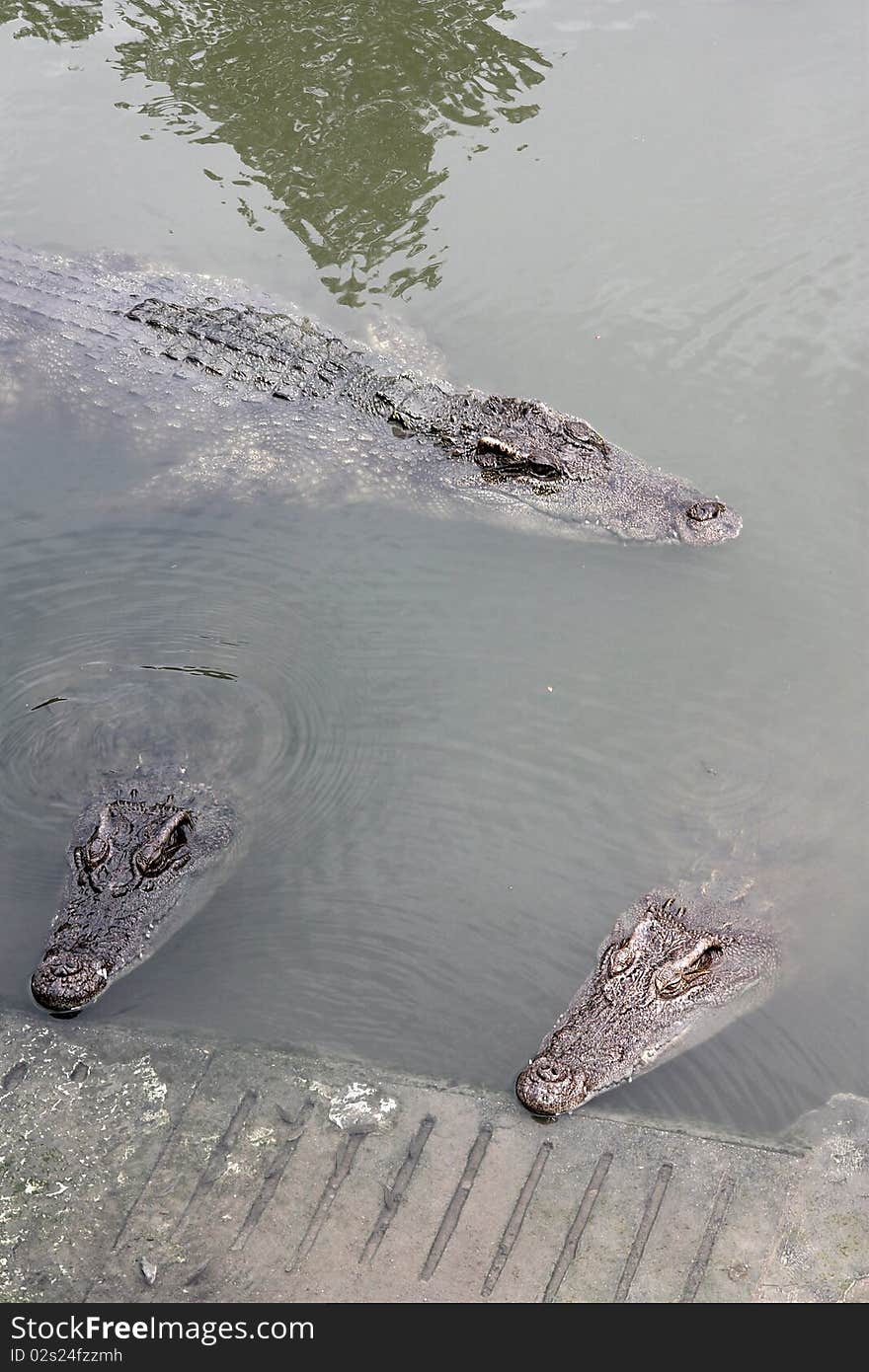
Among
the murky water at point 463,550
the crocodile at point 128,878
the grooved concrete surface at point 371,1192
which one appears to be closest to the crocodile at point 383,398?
the murky water at point 463,550

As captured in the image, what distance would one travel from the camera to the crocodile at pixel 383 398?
7.01m

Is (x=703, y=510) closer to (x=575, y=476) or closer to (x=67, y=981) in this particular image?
(x=575, y=476)

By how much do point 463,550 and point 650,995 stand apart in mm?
3241

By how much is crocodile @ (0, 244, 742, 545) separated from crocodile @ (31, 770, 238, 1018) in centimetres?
304

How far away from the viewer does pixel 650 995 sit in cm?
474

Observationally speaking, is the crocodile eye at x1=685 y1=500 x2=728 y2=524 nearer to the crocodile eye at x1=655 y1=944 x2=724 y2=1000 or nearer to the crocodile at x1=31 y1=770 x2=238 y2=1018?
the crocodile eye at x1=655 y1=944 x2=724 y2=1000

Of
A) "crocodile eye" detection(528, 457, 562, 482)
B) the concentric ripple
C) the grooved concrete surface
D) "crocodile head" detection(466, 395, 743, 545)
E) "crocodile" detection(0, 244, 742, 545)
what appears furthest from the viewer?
"crocodile eye" detection(528, 457, 562, 482)

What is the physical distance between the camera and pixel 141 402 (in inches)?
301


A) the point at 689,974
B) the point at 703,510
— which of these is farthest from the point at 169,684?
the point at 703,510

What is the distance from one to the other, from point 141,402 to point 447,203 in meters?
3.19

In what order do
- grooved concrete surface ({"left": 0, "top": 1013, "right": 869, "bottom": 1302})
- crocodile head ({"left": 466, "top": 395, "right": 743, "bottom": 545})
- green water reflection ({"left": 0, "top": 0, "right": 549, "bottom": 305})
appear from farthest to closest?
green water reflection ({"left": 0, "top": 0, "right": 549, "bottom": 305}), crocodile head ({"left": 466, "top": 395, "right": 743, "bottom": 545}), grooved concrete surface ({"left": 0, "top": 1013, "right": 869, "bottom": 1302})

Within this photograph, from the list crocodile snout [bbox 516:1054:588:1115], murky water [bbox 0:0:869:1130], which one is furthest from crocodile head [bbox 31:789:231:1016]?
crocodile snout [bbox 516:1054:588:1115]

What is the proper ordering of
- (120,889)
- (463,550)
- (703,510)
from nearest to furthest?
(120,889)
(703,510)
(463,550)

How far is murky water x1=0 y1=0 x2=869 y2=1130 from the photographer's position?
5.13 meters
